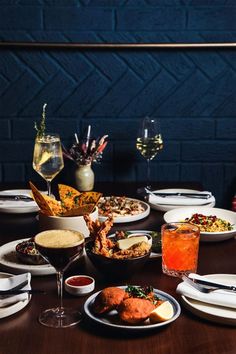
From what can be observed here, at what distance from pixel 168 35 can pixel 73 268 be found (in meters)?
1.76

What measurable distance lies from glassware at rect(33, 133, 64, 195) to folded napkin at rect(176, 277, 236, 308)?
921 millimetres

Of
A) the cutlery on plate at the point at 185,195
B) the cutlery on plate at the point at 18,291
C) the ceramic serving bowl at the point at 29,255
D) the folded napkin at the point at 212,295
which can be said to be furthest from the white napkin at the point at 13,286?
the cutlery on plate at the point at 185,195

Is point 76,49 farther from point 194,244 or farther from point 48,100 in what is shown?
point 194,244

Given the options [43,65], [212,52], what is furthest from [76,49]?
[212,52]

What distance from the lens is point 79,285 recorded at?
1496mm

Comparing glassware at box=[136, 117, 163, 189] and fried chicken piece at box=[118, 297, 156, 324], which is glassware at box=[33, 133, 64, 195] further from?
fried chicken piece at box=[118, 297, 156, 324]

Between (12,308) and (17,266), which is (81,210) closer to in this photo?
(17,266)

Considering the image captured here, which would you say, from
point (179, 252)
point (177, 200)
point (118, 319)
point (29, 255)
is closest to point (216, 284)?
point (179, 252)

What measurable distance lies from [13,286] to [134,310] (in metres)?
0.33

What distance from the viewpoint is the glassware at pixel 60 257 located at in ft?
4.37

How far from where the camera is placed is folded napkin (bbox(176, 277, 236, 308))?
138 cm

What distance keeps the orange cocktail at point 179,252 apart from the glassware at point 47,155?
28.7 inches

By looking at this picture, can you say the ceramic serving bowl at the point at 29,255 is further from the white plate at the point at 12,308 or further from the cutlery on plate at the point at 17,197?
the cutlery on plate at the point at 17,197

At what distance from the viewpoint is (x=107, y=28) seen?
305 centimetres
